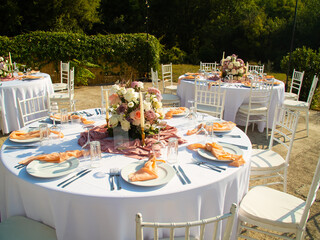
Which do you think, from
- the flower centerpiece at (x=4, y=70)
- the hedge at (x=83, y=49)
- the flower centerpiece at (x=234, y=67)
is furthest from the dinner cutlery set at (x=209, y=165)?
the hedge at (x=83, y=49)

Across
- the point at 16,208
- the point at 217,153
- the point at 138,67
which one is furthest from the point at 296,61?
the point at 16,208

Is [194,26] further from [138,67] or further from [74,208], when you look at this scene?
[74,208]

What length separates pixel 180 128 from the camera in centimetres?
284

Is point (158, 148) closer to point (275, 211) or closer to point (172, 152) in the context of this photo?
point (172, 152)

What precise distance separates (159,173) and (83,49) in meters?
8.94

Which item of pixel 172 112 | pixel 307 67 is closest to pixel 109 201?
pixel 172 112

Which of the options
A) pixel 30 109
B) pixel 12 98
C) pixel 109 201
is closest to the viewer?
pixel 109 201

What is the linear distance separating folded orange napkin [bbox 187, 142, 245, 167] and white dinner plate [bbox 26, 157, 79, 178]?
1013mm

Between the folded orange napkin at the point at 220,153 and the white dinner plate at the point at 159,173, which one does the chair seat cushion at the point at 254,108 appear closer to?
the folded orange napkin at the point at 220,153

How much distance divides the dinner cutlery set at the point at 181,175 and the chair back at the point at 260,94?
11.2 ft

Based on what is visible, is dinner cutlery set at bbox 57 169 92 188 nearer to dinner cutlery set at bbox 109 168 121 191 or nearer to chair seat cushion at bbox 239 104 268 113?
dinner cutlery set at bbox 109 168 121 191

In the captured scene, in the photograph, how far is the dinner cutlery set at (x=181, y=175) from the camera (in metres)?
1.79

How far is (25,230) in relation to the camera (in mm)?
1787

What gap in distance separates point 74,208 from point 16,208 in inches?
25.8
